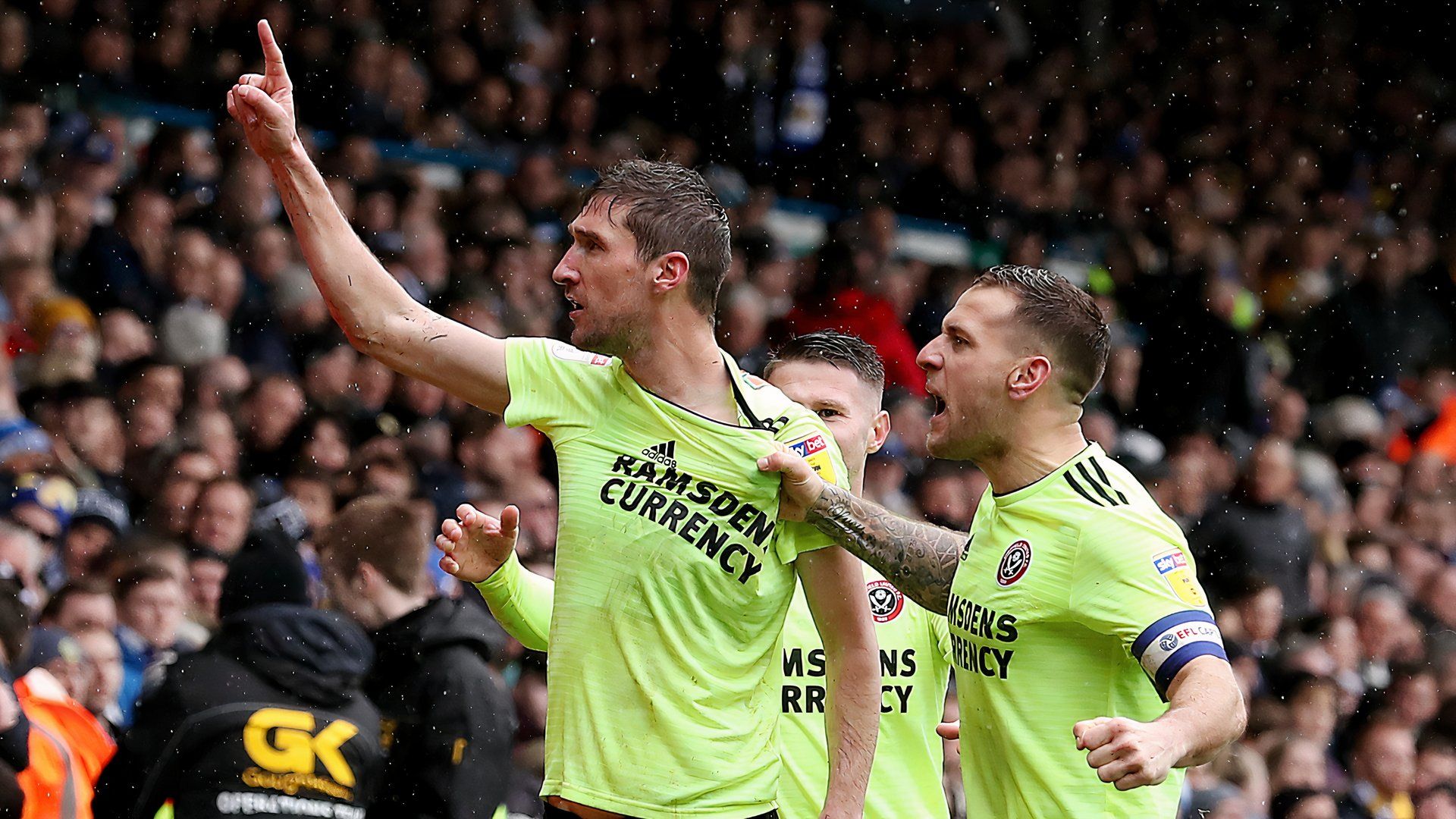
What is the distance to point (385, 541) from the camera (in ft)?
20.6

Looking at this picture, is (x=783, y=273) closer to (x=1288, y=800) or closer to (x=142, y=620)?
(x=1288, y=800)

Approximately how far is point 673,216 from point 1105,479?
3.91ft

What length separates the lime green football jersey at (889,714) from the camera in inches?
208

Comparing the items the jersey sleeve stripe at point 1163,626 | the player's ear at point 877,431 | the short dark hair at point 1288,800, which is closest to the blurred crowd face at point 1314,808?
the short dark hair at point 1288,800

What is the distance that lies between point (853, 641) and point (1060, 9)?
49.1 feet

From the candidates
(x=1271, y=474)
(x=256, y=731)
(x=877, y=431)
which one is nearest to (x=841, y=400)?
(x=877, y=431)

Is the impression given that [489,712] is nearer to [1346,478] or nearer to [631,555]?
[631,555]

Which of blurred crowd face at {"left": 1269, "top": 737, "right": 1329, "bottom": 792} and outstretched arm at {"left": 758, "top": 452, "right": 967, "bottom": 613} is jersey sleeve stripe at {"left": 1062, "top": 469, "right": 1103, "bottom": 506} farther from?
blurred crowd face at {"left": 1269, "top": 737, "right": 1329, "bottom": 792}

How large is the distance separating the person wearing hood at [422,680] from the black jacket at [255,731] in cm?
34

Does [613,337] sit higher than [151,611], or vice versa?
[613,337]

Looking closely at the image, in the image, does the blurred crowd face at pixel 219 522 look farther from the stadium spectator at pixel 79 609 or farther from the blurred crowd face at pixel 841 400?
the blurred crowd face at pixel 841 400

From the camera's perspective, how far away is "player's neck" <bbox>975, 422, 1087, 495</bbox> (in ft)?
14.7

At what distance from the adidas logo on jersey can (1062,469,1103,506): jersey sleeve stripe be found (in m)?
0.93

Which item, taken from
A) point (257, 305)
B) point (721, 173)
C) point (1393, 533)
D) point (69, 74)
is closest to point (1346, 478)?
point (1393, 533)
